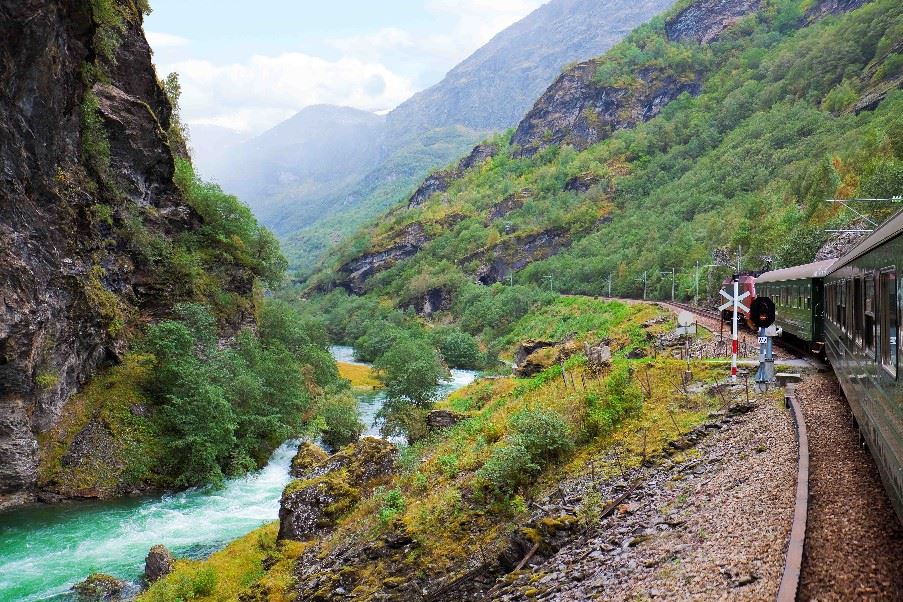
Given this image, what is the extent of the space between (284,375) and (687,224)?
268 ft

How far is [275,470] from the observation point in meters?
32.2

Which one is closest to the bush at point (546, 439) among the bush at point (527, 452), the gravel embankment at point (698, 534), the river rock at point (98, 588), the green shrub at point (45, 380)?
the bush at point (527, 452)

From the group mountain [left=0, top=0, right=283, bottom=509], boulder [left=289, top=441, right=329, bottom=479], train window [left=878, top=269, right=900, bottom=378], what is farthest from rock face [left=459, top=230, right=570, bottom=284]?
train window [left=878, top=269, right=900, bottom=378]

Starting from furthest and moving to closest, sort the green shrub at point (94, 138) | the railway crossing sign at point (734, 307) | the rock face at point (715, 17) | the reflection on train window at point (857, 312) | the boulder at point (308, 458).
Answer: the rock face at point (715, 17) < the green shrub at point (94, 138) < the boulder at point (308, 458) < the railway crossing sign at point (734, 307) < the reflection on train window at point (857, 312)

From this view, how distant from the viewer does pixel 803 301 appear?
22625 mm

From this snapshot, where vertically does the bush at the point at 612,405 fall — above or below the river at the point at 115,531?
above

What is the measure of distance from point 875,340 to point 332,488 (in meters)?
15.3

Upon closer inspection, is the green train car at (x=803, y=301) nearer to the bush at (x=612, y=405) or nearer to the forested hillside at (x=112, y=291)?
the bush at (x=612, y=405)

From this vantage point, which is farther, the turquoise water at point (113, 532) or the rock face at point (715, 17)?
the rock face at point (715, 17)

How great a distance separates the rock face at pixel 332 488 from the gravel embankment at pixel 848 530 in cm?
1282

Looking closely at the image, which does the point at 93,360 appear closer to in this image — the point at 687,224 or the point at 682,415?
the point at 682,415

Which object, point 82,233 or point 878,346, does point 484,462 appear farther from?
point 82,233

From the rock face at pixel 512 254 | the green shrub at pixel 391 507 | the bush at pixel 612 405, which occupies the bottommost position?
the green shrub at pixel 391 507

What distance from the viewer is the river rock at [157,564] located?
18594 millimetres
